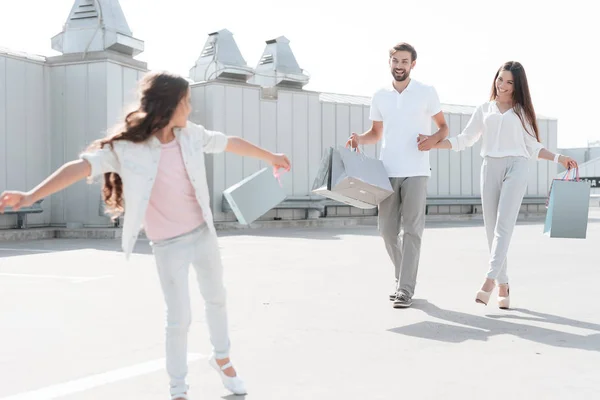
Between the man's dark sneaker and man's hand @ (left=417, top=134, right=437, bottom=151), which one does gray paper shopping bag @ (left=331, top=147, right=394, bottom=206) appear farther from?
the man's dark sneaker

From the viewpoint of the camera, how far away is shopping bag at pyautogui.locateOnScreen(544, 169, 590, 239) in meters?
6.23

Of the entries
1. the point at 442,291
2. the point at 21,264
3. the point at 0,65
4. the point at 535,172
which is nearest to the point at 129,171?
the point at 442,291

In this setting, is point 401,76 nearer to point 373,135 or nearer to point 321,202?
point 373,135

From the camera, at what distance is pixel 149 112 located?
3.36m

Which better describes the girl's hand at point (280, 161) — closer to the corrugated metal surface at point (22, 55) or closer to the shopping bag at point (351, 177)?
the shopping bag at point (351, 177)

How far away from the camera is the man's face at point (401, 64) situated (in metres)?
6.20

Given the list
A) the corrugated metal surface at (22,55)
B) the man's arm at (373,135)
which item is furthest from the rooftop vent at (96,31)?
the man's arm at (373,135)

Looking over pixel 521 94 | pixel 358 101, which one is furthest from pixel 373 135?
pixel 358 101

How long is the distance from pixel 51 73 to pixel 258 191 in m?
12.5

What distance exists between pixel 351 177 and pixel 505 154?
1.20 metres

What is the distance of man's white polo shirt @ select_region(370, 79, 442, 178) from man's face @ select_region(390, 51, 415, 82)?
0.10 m

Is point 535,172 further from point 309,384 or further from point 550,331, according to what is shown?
point 309,384

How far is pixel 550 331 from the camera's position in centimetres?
496

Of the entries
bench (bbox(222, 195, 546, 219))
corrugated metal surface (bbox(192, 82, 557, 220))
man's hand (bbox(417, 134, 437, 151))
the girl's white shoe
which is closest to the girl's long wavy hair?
the girl's white shoe
